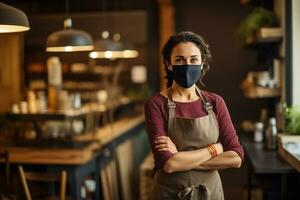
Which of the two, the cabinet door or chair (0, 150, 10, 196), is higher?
the cabinet door

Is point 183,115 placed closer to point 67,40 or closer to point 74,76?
point 67,40

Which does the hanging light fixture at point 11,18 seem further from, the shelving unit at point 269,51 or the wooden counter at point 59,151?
the shelving unit at point 269,51

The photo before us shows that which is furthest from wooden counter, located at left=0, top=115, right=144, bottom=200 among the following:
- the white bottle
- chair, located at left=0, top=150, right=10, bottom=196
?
the white bottle

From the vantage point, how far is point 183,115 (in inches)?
90.9

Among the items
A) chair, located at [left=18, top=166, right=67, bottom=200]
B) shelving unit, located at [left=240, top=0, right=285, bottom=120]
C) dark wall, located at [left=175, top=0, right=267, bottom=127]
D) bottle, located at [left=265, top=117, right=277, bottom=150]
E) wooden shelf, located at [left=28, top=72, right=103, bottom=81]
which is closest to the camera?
chair, located at [left=18, top=166, right=67, bottom=200]

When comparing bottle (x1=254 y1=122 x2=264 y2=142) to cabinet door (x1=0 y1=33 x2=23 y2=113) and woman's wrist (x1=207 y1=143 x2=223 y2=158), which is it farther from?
cabinet door (x1=0 y1=33 x2=23 y2=113)

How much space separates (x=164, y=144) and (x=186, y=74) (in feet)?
1.19

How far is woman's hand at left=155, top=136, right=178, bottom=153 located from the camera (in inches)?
87.8

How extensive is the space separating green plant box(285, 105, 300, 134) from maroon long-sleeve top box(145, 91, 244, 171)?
1.48 metres

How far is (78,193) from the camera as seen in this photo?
4.25 metres

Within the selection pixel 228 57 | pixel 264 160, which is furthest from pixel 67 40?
pixel 228 57

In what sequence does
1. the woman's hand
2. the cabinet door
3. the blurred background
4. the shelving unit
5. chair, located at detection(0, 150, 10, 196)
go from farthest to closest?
the cabinet door, the shelving unit, the blurred background, chair, located at detection(0, 150, 10, 196), the woman's hand

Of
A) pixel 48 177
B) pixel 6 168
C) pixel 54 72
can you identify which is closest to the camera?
pixel 48 177

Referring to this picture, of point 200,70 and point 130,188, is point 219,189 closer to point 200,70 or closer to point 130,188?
point 200,70
